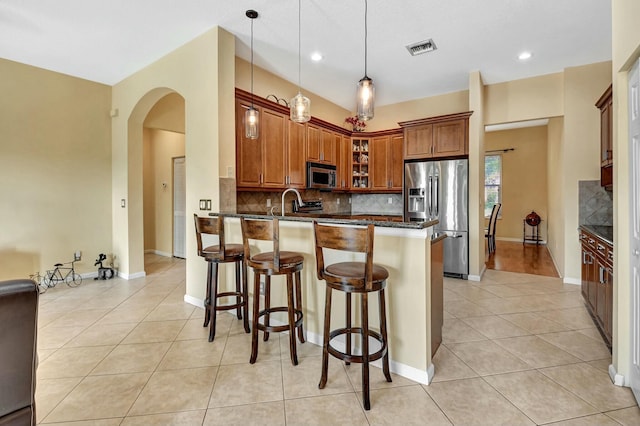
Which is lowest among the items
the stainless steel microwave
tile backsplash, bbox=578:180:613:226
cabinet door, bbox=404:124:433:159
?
tile backsplash, bbox=578:180:613:226

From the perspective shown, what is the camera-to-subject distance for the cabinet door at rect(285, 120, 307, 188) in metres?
4.23

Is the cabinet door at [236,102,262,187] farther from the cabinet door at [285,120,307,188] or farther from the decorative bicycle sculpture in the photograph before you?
the decorative bicycle sculpture

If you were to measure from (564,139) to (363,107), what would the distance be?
366 centimetres

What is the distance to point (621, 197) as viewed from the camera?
1.88m

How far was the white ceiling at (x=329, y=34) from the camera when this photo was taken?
282 cm

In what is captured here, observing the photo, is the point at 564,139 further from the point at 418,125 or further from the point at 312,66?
the point at 312,66

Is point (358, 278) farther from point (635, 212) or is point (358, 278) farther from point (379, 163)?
point (379, 163)

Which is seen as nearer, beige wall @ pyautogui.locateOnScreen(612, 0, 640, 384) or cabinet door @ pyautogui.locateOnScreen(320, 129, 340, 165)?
beige wall @ pyautogui.locateOnScreen(612, 0, 640, 384)

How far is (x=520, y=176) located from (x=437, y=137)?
4661 millimetres

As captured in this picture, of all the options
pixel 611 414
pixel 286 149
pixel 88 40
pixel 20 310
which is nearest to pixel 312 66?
pixel 286 149

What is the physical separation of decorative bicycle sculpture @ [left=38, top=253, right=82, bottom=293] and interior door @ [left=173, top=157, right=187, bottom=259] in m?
1.77

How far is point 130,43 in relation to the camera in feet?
11.2

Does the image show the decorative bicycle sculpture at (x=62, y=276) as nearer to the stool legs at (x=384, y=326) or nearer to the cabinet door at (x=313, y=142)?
Answer: the cabinet door at (x=313, y=142)

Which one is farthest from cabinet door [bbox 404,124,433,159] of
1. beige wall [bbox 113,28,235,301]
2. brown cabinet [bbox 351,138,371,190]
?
beige wall [bbox 113,28,235,301]
